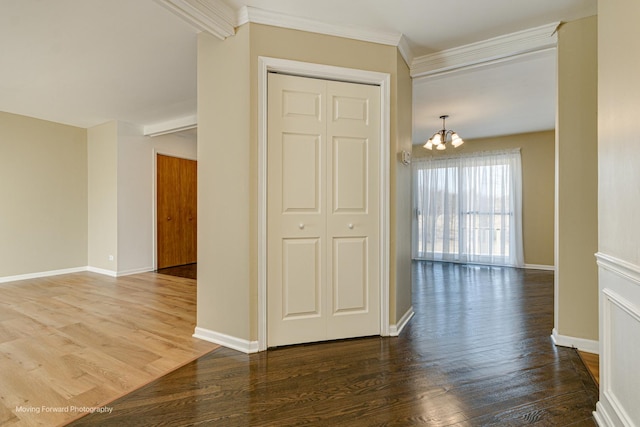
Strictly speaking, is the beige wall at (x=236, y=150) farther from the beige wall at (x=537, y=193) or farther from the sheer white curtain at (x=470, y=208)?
the beige wall at (x=537, y=193)

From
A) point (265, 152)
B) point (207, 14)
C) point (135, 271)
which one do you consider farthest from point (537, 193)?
point (135, 271)

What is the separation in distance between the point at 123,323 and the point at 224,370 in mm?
1534

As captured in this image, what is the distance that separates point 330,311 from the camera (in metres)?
2.58

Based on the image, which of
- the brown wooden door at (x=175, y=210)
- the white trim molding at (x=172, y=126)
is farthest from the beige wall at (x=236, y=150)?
the brown wooden door at (x=175, y=210)

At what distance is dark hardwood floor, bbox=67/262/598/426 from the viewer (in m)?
1.61

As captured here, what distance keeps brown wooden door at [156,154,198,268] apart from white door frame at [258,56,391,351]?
4.27 meters

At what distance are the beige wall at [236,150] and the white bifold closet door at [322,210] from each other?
154mm

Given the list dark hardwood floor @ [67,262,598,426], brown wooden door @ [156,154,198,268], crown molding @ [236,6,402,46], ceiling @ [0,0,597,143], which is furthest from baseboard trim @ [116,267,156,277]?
crown molding @ [236,6,402,46]

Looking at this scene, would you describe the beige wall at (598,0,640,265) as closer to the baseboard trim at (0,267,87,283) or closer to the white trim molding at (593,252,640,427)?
the white trim molding at (593,252,640,427)

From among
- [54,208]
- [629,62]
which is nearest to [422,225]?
[629,62]

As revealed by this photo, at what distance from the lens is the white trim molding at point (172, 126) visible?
4.98 meters

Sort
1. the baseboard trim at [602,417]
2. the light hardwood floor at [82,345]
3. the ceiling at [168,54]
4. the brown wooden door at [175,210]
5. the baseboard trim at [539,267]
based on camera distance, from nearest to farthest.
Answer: the baseboard trim at [602,417]
the light hardwood floor at [82,345]
the ceiling at [168,54]
the baseboard trim at [539,267]
the brown wooden door at [175,210]

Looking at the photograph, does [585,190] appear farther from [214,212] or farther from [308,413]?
[214,212]

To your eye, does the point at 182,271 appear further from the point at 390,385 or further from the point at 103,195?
the point at 390,385
